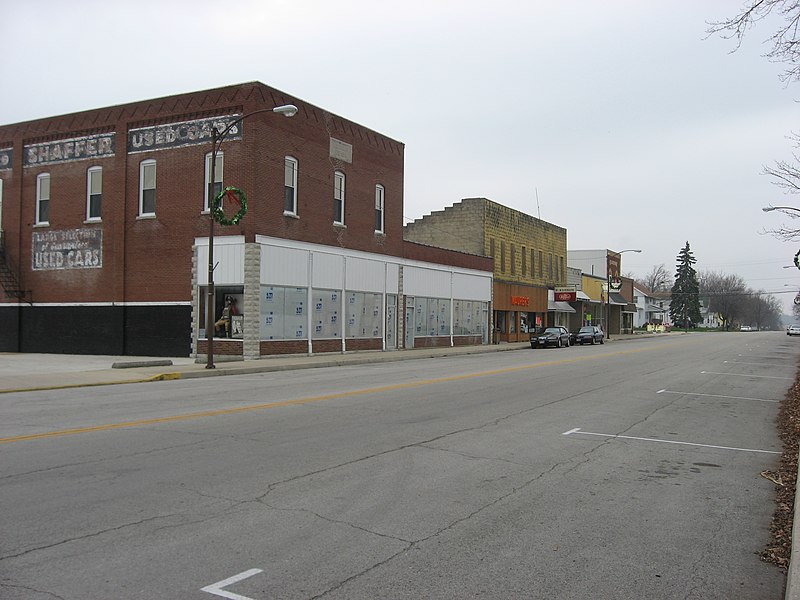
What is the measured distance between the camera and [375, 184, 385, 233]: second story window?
35594 mm

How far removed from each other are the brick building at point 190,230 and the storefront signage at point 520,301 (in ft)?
61.6

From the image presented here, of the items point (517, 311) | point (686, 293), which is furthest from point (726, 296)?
point (517, 311)

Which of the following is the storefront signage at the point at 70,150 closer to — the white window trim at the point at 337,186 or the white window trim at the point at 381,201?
Answer: the white window trim at the point at 337,186

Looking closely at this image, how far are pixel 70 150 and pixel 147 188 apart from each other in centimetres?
508

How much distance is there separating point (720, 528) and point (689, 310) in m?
128

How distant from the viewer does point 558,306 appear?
61031mm

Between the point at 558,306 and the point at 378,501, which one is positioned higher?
the point at 558,306

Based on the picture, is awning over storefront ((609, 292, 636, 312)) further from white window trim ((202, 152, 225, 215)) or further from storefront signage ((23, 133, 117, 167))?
storefront signage ((23, 133, 117, 167))

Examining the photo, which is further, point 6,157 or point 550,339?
point 550,339

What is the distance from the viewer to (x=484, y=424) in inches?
459

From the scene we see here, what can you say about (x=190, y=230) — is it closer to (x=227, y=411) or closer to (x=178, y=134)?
(x=178, y=134)

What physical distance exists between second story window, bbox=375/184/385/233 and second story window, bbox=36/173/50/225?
15809 mm

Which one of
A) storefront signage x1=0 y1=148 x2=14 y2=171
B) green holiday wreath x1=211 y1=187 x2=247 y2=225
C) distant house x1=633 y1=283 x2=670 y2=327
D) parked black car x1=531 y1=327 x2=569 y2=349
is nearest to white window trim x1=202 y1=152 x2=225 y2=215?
green holiday wreath x1=211 y1=187 x2=247 y2=225

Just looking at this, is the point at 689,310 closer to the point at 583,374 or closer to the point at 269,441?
the point at 583,374
